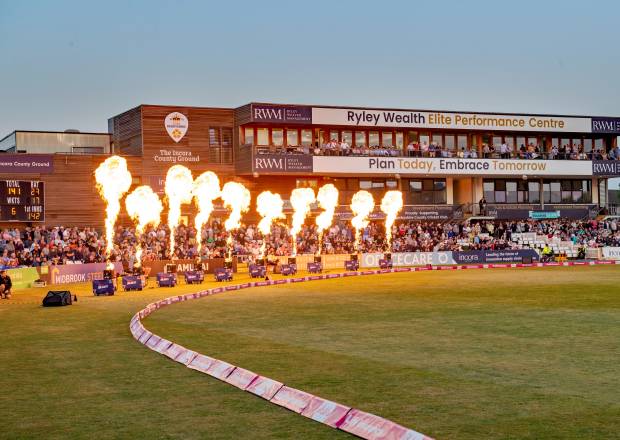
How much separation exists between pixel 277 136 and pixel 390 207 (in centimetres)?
1053

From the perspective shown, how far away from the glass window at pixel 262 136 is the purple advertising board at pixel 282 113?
1893 mm

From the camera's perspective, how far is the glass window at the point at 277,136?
6303cm

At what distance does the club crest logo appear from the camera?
59412mm

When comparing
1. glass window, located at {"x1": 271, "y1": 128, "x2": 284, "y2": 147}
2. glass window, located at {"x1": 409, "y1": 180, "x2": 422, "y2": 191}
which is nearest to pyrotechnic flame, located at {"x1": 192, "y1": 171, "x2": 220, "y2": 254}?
glass window, located at {"x1": 271, "y1": 128, "x2": 284, "y2": 147}

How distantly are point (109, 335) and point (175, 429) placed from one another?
1062 centimetres

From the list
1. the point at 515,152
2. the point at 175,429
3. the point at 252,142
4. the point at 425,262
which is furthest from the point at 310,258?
the point at 175,429

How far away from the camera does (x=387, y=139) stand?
6725cm

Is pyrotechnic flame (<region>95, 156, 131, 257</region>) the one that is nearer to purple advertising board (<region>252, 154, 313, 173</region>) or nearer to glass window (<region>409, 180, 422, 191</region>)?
purple advertising board (<region>252, 154, 313, 173</region>)

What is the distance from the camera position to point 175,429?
10477 mm

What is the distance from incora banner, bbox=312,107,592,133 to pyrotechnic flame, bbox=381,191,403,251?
582cm

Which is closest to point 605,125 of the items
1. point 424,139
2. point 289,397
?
point 424,139

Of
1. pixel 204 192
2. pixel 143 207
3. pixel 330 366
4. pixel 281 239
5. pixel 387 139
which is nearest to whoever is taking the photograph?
pixel 330 366

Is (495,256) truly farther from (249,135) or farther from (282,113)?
(249,135)

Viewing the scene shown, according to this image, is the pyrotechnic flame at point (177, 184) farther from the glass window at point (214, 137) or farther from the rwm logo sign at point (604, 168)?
the rwm logo sign at point (604, 168)
